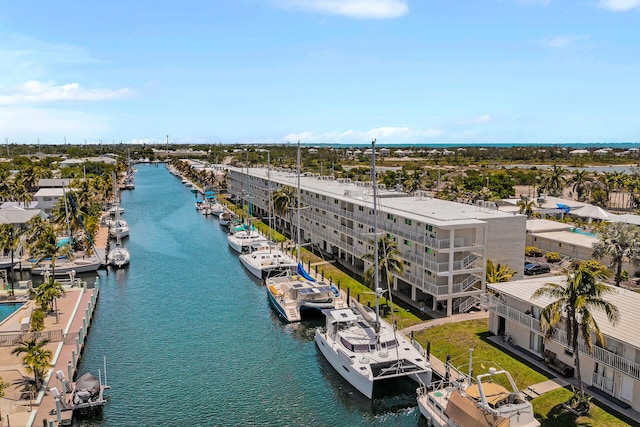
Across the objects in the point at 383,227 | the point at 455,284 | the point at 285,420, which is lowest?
the point at 285,420

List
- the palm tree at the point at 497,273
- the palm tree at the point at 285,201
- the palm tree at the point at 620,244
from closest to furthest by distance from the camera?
1. the palm tree at the point at 497,273
2. the palm tree at the point at 620,244
3. the palm tree at the point at 285,201

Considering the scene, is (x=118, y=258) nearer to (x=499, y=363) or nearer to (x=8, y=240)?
(x=8, y=240)

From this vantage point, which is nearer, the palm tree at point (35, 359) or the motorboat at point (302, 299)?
the palm tree at point (35, 359)

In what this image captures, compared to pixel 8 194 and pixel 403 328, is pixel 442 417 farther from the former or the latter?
pixel 8 194

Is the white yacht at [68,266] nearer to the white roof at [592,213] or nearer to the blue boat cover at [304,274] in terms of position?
the blue boat cover at [304,274]

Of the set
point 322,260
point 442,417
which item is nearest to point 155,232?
point 322,260

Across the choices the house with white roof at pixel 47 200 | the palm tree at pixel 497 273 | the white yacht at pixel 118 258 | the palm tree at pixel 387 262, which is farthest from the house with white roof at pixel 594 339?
the house with white roof at pixel 47 200
